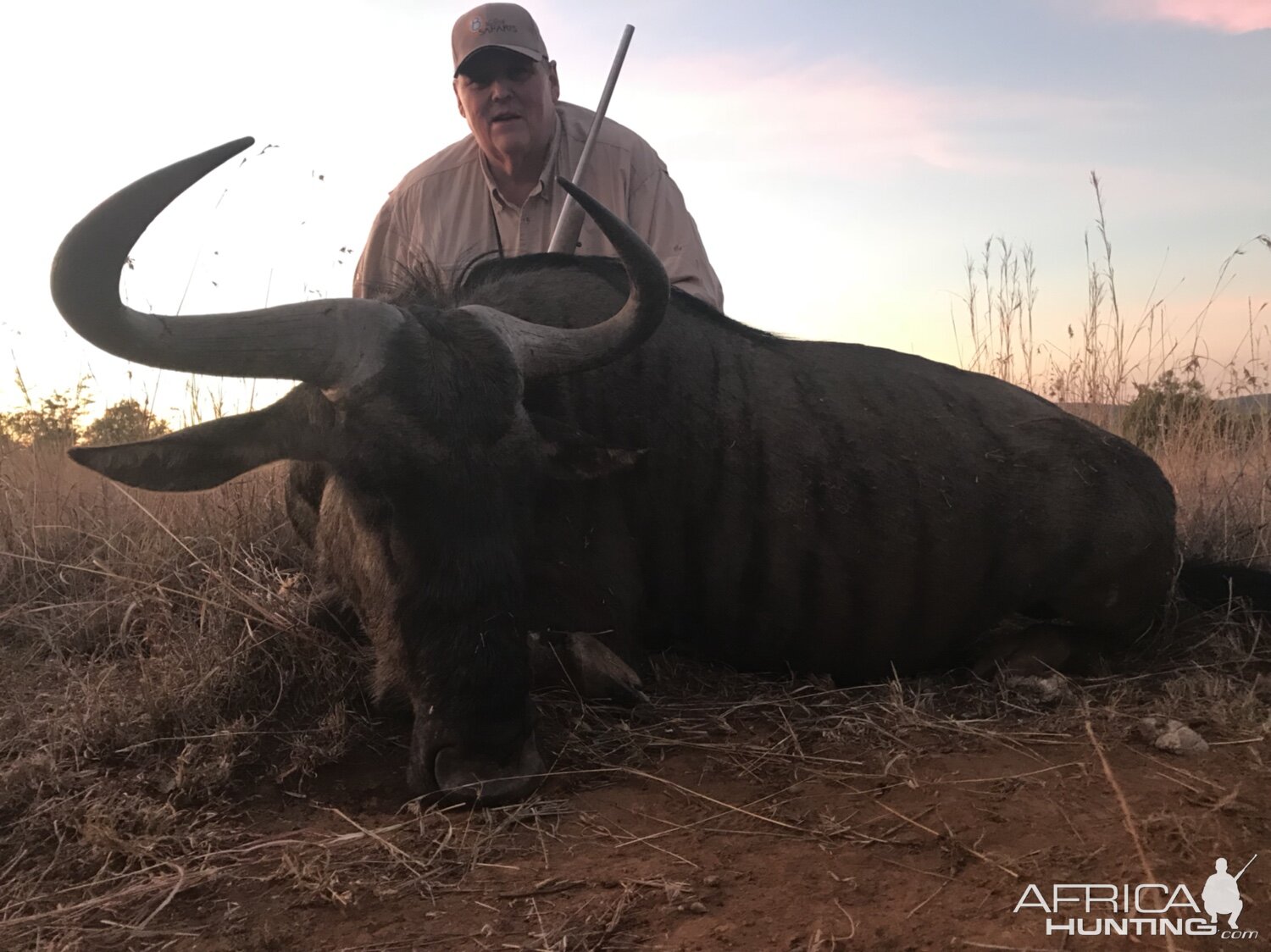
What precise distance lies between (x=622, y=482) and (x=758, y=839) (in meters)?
1.22

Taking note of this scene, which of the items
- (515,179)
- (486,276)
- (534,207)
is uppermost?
(515,179)

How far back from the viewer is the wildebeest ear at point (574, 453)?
2.56 metres

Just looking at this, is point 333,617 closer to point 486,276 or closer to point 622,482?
point 622,482

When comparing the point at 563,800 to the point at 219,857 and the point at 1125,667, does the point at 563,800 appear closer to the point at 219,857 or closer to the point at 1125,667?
the point at 219,857

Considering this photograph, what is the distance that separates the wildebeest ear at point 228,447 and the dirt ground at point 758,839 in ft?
2.64

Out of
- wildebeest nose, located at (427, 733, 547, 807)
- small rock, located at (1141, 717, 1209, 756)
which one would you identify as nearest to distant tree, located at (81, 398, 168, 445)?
wildebeest nose, located at (427, 733, 547, 807)

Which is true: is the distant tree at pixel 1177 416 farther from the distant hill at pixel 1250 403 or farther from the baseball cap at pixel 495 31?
the baseball cap at pixel 495 31

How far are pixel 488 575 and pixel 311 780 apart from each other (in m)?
0.75

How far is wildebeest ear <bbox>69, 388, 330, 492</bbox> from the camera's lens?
237 centimetres

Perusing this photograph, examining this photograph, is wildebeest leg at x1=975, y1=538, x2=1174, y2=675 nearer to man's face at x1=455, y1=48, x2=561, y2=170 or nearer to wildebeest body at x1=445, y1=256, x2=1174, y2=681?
wildebeest body at x1=445, y1=256, x2=1174, y2=681

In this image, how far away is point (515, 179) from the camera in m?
4.75

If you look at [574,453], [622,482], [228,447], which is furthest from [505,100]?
[228,447]

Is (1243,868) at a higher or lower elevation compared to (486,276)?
lower

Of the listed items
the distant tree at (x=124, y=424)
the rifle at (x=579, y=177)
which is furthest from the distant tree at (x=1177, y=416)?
the distant tree at (x=124, y=424)
